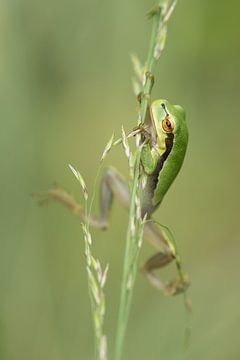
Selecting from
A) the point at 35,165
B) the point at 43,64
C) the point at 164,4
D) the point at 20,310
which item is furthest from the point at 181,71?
the point at 164,4

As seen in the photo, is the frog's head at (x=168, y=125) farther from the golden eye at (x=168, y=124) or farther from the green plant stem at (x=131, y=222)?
the green plant stem at (x=131, y=222)

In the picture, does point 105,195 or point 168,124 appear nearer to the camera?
point 168,124

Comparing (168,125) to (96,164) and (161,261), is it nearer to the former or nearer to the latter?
(161,261)

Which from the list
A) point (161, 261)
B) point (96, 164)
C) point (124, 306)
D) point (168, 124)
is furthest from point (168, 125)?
point (96, 164)

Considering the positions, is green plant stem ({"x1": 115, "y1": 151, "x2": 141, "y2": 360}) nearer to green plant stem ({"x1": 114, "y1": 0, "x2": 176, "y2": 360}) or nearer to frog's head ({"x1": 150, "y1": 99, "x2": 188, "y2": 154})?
green plant stem ({"x1": 114, "y1": 0, "x2": 176, "y2": 360})

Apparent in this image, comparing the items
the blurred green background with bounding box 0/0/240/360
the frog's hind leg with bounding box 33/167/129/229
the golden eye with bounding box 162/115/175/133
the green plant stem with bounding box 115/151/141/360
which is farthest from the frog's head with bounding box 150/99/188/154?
the blurred green background with bounding box 0/0/240/360

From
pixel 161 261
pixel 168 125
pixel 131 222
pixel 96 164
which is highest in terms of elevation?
pixel 168 125

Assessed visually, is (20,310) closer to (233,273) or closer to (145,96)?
(233,273)
